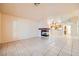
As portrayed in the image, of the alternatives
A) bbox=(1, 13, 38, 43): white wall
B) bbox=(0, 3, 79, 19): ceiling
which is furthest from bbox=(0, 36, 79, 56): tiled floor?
bbox=(0, 3, 79, 19): ceiling

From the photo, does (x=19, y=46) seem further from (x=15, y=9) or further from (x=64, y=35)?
(x=64, y=35)

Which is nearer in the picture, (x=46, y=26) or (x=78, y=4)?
(x=78, y=4)

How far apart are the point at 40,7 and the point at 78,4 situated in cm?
62

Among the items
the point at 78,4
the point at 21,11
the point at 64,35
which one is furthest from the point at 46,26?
the point at 78,4

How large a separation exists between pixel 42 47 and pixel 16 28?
0.54m

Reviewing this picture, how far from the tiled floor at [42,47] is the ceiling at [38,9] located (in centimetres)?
42

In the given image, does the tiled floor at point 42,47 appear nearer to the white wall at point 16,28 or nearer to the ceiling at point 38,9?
the white wall at point 16,28

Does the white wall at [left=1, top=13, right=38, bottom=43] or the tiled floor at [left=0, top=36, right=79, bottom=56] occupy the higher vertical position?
the white wall at [left=1, top=13, right=38, bottom=43]

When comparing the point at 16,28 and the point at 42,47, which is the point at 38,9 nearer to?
the point at 16,28

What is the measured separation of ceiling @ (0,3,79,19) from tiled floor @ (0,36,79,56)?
1.39ft

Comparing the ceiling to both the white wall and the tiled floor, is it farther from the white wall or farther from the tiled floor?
the tiled floor

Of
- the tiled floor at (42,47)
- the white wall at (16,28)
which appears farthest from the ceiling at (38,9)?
the tiled floor at (42,47)

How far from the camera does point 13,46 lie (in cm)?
222

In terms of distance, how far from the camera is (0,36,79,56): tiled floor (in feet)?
7.15
